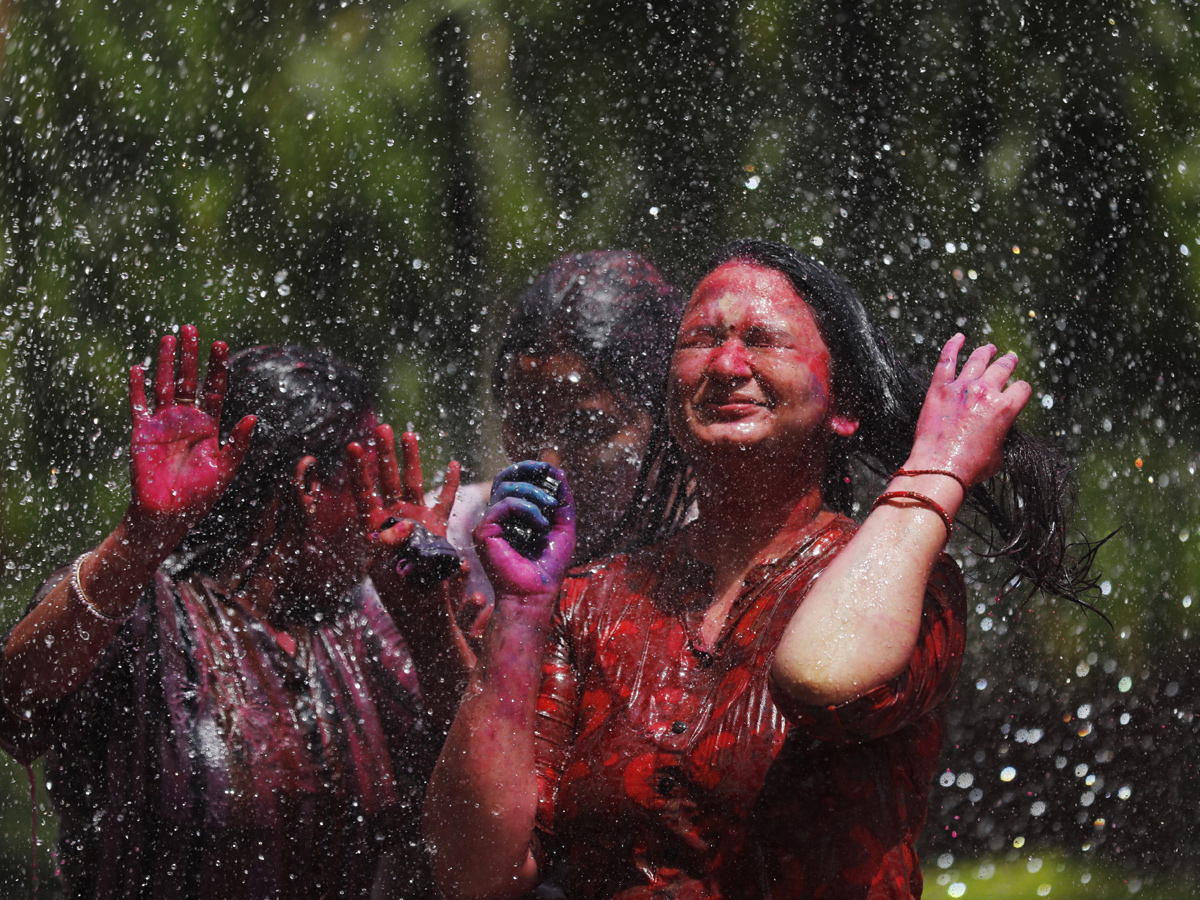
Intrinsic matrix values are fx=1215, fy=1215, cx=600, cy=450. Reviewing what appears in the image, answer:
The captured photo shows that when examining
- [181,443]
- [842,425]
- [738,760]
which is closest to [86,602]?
[181,443]

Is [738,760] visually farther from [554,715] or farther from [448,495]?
[448,495]

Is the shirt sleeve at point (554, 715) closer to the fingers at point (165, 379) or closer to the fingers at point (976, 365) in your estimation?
the fingers at point (976, 365)

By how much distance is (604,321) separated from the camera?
2.33 meters

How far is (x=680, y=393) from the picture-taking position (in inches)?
66.1

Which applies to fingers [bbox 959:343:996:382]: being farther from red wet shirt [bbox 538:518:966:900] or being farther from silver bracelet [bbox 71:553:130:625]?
silver bracelet [bbox 71:553:130:625]

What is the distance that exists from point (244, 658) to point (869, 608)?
3.79 feet

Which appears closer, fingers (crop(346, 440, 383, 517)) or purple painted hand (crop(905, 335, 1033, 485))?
purple painted hand (crop(905, 335, 1033, 485))

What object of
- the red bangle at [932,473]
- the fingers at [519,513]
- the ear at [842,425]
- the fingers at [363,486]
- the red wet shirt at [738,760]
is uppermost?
the fingers at [363,486]

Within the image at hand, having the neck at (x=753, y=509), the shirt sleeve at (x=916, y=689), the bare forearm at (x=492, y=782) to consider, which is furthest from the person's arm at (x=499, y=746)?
the shirt sleeve at (x=916, y=689)

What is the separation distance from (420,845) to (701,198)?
2.44m

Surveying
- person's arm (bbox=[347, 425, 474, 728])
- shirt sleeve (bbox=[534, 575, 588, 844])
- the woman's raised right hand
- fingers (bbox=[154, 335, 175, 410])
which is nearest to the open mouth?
shirt sleeve (bbox=[534, 575, 588, 844])

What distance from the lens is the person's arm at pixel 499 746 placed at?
1500 mm

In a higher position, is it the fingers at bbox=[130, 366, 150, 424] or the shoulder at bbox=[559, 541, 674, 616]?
the fingers at bbox=[130, 366, 150, 424]

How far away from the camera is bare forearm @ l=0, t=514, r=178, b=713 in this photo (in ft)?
5.98
